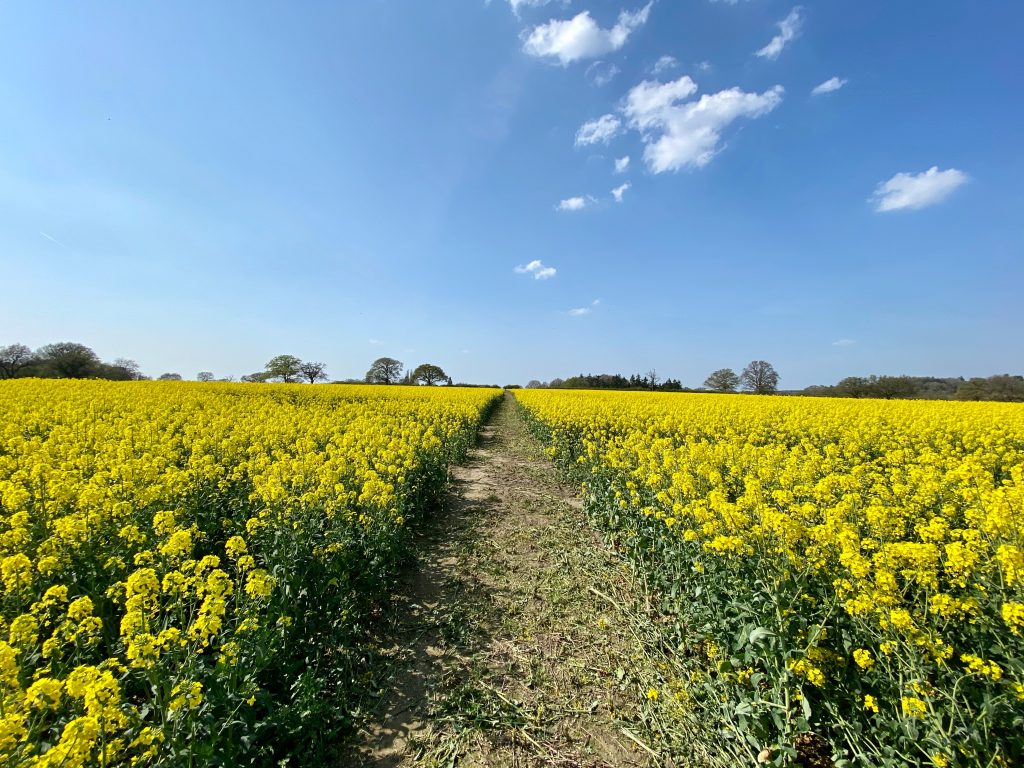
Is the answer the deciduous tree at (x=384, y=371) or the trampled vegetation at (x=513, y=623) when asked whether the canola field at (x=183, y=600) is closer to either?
the trampled vegetation at (x=513, y=623)

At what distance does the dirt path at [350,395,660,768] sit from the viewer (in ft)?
11.0

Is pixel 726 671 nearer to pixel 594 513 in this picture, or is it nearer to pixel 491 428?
pixel 594 513

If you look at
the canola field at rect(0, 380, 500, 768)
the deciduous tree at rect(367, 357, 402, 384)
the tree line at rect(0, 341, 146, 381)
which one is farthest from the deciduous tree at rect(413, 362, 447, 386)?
the canola field at rect(0, 380, 500, 768)

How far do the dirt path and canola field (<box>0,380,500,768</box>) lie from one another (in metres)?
0.53

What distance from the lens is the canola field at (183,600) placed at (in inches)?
89.0

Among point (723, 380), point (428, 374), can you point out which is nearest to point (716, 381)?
point (723, 380)

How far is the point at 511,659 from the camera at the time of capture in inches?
171

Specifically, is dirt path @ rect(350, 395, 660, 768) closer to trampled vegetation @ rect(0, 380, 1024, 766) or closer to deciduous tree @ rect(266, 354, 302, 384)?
trampled vegetation @ rect(0, 380, 1024, 766)

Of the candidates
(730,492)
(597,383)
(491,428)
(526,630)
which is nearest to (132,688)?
(526,630)

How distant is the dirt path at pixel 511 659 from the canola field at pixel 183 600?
532mm

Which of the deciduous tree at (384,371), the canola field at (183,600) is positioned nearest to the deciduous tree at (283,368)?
the deciduous tree at (384,371)

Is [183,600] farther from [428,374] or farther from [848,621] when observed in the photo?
[428,374]

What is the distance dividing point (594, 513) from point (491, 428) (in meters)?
17.3

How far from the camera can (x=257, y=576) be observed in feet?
10.5
